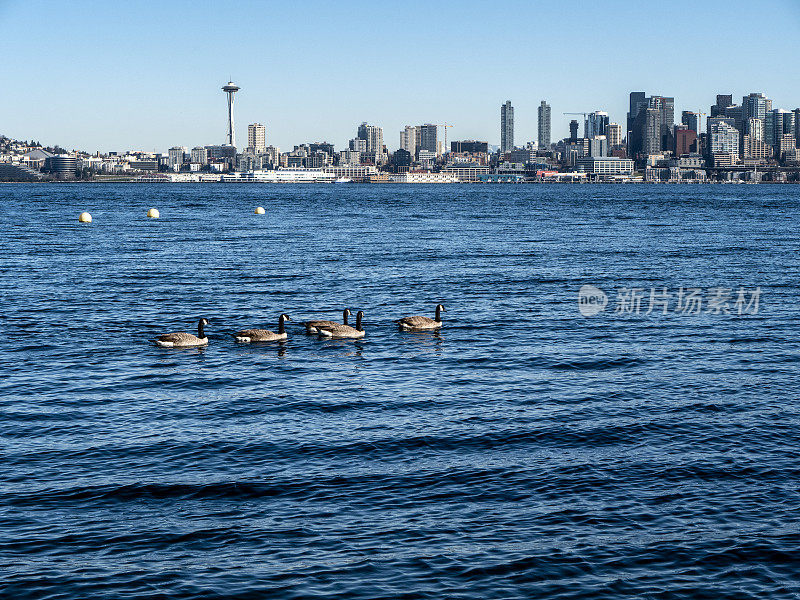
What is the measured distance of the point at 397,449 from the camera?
23359 millimetres

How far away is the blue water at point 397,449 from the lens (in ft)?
55.6

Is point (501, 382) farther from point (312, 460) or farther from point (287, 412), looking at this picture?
point (312, 460)

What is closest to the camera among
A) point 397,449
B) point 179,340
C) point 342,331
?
point 397,449

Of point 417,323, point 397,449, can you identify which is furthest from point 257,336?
point 397,449

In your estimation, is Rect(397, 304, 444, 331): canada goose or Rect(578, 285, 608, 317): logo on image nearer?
Rect(397, 304, 444, 331): canada goose

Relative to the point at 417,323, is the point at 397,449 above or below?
below

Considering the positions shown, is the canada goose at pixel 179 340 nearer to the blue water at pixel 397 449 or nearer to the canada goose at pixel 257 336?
the blue water at pixel 397 449

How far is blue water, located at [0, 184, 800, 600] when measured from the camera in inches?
667

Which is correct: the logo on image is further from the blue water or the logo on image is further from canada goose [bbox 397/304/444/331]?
canada goose [bbox 397/304/444/331]

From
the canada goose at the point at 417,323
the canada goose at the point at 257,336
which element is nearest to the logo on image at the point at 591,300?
the canada goose at the point at 417,323

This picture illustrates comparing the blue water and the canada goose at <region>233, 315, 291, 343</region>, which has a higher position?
the canada goose at <region>233, 315, 291, 343</region>

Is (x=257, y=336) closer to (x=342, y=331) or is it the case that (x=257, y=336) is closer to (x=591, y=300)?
(x=342, y=331)

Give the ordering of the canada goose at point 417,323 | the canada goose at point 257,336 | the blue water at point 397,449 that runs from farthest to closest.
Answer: the canada goose at point 417,323 < the canada goose at point 257,336 < the blue water at point 397,449

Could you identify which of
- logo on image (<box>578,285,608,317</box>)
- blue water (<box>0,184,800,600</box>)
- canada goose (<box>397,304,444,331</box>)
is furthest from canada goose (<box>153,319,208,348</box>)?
logo on image (<box>578,285,608,317</box>)
